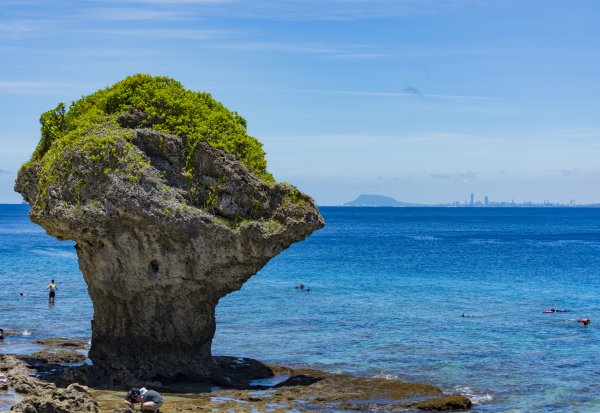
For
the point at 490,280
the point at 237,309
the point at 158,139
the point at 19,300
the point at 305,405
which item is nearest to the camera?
the point at 305,405

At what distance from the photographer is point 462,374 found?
31625mm

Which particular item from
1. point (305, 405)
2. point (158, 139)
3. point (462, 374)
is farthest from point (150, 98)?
point (462, 374)

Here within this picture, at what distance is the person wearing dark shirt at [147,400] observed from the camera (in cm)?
2312

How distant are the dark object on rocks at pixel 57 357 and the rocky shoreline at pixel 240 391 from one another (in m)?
→ 0.07

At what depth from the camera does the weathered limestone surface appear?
2683cm

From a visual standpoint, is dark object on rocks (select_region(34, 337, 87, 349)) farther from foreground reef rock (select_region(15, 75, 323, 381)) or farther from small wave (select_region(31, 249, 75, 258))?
small wave (select_region(31, 249, 75, 258))

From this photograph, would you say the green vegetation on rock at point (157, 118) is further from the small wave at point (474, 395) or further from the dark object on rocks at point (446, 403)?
the small wave at point (474, 395)

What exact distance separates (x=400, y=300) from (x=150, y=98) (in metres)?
28.8

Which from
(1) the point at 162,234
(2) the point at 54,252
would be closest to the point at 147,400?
(1) the point at 162,234

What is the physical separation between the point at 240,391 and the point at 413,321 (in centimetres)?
1875

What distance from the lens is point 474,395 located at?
1118 inches

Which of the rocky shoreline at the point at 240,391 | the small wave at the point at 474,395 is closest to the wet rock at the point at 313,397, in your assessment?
the rocky shoreline at the point at 240,391

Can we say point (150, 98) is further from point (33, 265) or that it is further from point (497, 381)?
point (33, 265)

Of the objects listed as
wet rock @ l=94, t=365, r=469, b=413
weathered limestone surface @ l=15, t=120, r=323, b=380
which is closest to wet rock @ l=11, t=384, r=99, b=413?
wet rock @ l=94, t=365, r=469, b=413
